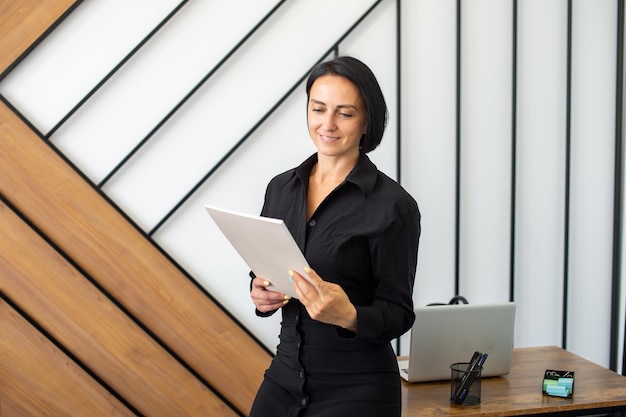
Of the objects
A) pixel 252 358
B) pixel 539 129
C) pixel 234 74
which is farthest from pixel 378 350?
pixel 539 129

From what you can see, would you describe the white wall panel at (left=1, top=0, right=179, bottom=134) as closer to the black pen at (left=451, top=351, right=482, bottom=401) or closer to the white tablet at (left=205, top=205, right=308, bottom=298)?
the white tablet at (left=205, top=205, right=308, bottom=298)

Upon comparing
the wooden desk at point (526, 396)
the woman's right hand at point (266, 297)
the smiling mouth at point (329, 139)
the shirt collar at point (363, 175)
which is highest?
the smiling mouth at point (329, 139)

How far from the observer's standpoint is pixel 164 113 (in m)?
2.64

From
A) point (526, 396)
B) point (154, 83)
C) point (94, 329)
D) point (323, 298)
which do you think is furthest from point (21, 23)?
point (526, 396)

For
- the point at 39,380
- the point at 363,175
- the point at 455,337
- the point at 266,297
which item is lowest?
the point at 39,380

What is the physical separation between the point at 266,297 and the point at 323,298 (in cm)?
25

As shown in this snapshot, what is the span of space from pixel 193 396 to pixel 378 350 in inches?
50.1

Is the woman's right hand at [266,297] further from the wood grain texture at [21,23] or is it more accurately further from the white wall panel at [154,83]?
the wood grain texture at [21,23]

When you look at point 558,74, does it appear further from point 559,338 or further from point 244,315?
point 244,315

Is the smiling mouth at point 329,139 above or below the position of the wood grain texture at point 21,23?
below

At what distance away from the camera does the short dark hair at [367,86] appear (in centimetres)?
161

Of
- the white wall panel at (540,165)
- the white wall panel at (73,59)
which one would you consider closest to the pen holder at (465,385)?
the white wall panel at (540,165)

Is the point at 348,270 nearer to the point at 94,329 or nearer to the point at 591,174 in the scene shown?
the point at 94,329

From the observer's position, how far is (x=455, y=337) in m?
2.09
